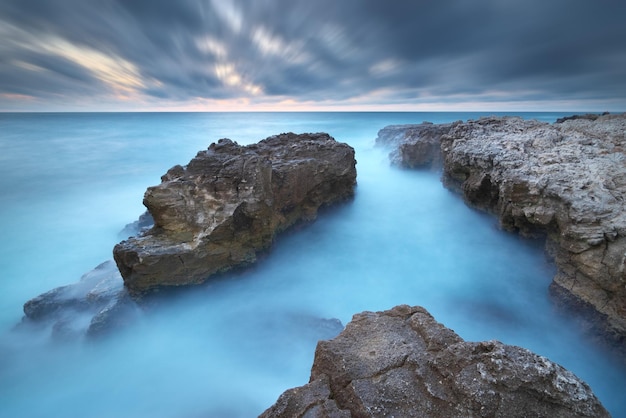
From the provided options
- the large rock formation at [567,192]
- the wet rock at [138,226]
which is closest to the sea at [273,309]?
the wet rock at [138,226]

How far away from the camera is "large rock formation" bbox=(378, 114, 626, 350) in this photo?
534cm

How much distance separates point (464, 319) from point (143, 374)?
7425mm

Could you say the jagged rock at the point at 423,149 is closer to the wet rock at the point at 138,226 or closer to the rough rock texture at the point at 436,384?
the wet rock at the point at 138,226

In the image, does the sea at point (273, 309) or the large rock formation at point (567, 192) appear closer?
the large rock formation at point (567, 192)

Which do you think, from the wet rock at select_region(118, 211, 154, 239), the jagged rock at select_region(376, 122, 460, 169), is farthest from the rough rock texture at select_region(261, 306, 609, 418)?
the jagged rock at select_region(376, 122, 460, 169)

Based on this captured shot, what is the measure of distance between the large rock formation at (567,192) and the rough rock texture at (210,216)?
622cm

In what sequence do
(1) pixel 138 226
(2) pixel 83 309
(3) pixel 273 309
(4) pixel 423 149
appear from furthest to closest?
(4) pixel 423 149 → (1) pixel 138 226 → (3) pixel 273 309 → (2) pixel 83 309

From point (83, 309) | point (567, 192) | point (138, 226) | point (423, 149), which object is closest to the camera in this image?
point (567, 192)

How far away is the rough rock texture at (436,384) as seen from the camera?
243cm

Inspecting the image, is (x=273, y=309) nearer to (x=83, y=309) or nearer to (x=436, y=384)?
(x=83, y=309)

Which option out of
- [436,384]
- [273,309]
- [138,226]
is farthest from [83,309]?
[436,384]

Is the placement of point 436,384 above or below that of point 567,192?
below

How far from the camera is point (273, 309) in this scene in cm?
759

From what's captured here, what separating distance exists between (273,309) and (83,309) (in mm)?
4919
